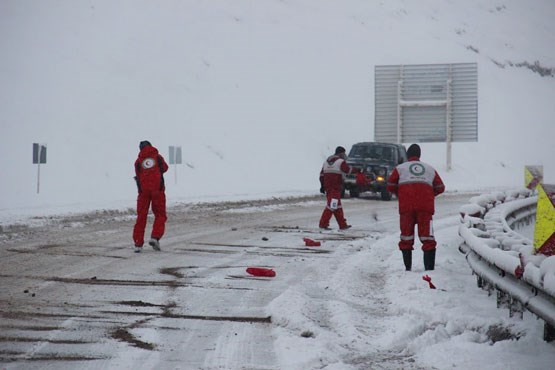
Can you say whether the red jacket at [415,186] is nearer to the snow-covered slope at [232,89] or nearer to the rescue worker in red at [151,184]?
the rescue worker in red at [151,184]

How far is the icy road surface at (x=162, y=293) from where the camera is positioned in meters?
6.29

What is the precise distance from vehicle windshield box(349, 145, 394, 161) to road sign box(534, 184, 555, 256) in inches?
900

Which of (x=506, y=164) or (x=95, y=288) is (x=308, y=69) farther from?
(x=95, y=288)

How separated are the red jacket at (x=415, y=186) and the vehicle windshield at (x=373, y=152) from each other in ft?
64.5

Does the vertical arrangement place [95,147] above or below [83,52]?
below

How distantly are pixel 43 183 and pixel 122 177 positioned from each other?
5.26m

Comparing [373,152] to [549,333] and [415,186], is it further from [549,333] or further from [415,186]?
[549,333]

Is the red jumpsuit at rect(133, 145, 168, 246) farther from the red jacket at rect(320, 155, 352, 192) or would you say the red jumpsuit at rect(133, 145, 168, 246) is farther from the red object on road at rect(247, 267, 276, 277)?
the red jacket at rect(320, 155, 352, 192)

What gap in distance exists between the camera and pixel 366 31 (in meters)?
72.6

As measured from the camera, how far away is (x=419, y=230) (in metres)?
11.0

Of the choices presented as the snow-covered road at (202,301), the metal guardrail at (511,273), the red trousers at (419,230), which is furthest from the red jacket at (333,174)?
the red trousers at (419,230)

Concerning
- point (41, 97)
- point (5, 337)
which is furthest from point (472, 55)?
point (5, 337)

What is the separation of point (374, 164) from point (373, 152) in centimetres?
97

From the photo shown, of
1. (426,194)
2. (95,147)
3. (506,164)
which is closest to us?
(426,194)
